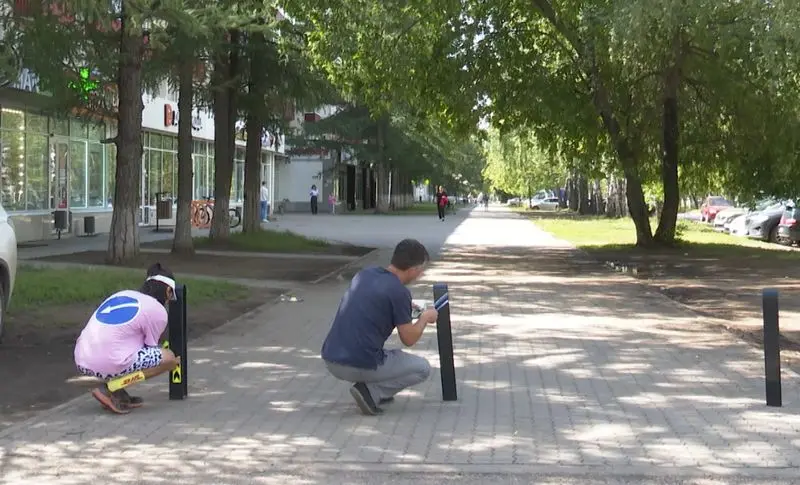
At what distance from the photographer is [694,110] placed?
25516 mm

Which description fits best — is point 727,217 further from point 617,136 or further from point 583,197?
point 583,197

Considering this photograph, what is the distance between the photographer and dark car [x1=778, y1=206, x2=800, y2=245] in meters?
31.3

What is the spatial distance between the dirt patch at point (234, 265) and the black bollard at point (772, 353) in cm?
1110

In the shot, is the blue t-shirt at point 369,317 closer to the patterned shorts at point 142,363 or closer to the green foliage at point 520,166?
the patterned shorts at point 142,363

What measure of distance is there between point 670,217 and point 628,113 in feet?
10.1

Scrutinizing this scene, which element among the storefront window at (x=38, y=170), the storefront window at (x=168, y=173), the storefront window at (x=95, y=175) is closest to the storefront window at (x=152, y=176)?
the storefront window at (x=168, y=173)

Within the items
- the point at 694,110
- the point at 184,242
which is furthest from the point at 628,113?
the point at 184,242

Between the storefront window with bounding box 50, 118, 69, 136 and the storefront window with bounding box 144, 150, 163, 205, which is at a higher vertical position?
the storefront window with bounding box 50, 118, 69, 136

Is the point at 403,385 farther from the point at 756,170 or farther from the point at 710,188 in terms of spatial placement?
the point at 710,188

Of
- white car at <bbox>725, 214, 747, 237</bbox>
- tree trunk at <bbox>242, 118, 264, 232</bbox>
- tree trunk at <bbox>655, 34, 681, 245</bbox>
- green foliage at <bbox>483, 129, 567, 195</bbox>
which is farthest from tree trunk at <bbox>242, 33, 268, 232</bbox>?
green foliage at <bbox>483, 129, 567, 195</bbox>

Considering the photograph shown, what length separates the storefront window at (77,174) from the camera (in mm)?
28922

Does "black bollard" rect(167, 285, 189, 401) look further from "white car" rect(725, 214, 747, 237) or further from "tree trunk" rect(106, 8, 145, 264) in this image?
"white car" rect(725, 214, 747, 237)

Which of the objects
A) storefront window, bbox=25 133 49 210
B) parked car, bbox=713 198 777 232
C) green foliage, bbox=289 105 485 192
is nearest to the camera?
storefront window, bbox=25 133 49 210

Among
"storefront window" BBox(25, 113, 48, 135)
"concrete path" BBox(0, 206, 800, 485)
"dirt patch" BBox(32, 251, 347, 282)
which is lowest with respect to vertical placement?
"concrete path" BBox(0, 206, 800, 485)
